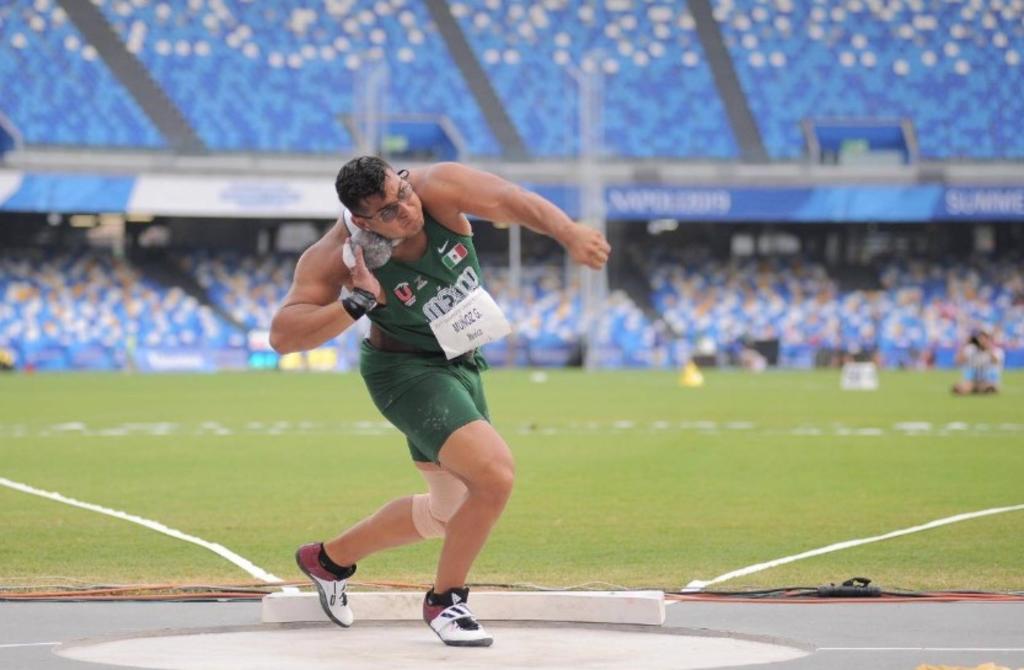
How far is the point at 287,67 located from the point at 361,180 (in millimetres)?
52336

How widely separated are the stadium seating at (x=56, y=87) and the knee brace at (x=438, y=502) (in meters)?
49.6

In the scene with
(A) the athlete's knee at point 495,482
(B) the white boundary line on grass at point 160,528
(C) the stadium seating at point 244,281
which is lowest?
(A) the athlete's knee at point 495,482

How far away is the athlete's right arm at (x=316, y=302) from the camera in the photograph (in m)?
7.07

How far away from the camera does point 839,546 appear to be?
38.2 ft

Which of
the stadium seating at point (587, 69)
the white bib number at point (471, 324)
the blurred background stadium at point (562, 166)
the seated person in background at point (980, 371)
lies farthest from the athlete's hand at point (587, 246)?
the stadium seating at point (587, 69)

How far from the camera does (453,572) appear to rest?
7.64 meters

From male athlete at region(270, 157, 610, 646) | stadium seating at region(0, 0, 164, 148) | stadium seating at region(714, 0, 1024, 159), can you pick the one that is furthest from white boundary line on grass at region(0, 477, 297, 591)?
stadium seating at region(714, 0, 1024, 159)

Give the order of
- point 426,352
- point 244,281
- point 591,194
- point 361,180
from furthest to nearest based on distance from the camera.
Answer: point 244,281 → point 591,194 → point 426,352 → point 361,180

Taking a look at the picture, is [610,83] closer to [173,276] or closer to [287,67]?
[287,67]

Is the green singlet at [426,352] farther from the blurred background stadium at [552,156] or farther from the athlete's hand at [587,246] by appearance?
the blurred background stadium at [552,156]

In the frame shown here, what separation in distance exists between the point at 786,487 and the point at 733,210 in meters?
42.8

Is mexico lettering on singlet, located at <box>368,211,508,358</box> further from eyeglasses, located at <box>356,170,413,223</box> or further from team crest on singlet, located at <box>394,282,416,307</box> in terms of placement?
eyeglasses, located at <box>356,170,413,223</box>

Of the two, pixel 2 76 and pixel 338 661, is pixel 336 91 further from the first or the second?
pixel 338 661

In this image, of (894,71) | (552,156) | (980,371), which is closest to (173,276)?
(552,156)
